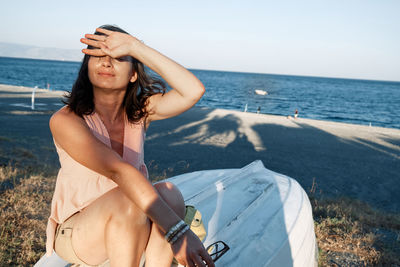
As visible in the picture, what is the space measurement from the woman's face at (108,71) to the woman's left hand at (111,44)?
0.05 m

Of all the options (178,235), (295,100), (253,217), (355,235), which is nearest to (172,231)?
(178,235)

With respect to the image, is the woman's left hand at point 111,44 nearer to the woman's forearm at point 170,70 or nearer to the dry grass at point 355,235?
the woman's forearm at point 170,70

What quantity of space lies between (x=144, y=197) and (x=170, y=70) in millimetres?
822

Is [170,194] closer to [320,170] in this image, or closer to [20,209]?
[20,209]

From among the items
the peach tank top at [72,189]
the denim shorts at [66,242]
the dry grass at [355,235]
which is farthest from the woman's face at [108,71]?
the dry grass at [355,235]

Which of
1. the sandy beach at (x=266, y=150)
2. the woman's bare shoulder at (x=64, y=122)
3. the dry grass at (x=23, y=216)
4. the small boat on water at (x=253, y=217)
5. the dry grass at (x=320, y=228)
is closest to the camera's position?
the woman's bare shoulder at (x=64, y=122)

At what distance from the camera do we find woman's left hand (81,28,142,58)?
1.81 m

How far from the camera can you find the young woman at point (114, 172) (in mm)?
1536

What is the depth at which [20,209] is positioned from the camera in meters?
3.55

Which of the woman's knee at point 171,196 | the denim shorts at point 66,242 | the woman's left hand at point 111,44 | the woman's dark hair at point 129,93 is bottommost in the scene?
the denim shorts at point 66,242

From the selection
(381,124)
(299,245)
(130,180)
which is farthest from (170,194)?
(381,124)

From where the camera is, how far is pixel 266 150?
30.1 ft

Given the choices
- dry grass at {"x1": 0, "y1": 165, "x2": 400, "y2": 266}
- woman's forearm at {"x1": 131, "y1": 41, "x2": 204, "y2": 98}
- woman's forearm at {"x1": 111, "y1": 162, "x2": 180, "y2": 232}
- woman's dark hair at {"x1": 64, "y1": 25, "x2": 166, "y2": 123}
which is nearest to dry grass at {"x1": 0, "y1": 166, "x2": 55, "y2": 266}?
dry grass at {"x1": 0, "y1": 165, "x2": 400, "y2": 266}

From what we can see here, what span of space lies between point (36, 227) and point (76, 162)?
6.55ft
